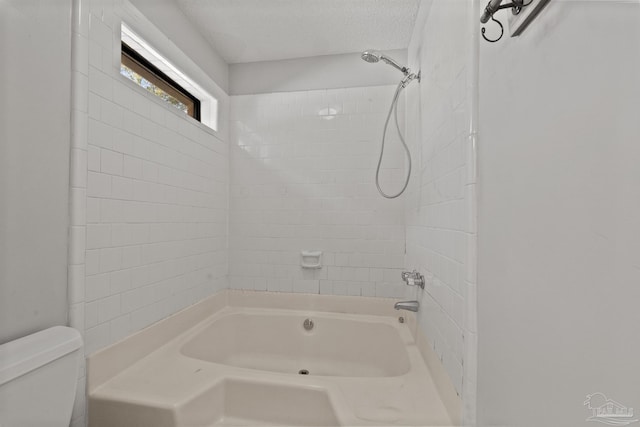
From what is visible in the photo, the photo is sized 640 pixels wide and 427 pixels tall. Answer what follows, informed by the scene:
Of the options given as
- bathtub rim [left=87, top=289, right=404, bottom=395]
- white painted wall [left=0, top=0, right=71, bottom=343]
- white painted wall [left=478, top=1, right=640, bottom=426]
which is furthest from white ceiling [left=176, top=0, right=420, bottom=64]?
bathtub rim [left=87, top=289, right=404, bottom=395]

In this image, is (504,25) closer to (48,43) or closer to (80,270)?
(48,43)

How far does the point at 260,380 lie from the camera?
1162mm

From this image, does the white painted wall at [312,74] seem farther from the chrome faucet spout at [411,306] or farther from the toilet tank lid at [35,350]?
the toilet tank lid at [35,350]

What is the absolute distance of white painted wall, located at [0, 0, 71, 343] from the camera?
81 centimetres

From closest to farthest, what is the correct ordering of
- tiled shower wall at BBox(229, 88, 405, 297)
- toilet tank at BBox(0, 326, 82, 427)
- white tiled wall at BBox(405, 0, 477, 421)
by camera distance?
toilet tank at BBox(0, 326, 82, 427) < white tiled wall at BBox(405, 0, 477, 421) < tiled shower wall at BBox(229, 88, 405, 297)

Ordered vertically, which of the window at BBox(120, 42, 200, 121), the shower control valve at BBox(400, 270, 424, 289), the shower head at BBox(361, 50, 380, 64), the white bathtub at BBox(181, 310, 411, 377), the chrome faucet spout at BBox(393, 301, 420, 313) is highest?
the shower head at BBox(361, 50, 380, 64)

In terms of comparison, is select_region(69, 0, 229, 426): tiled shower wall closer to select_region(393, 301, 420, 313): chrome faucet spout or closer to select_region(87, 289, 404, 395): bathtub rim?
select_region(87, 289, 404, 395): bathtub rim

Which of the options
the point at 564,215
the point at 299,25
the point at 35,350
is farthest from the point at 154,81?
the point at 564,215

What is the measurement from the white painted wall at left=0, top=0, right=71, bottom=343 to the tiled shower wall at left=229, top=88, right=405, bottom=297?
1268 millimetres

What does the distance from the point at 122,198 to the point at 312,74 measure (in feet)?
5.32

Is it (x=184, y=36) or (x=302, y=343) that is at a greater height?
(x=184, y=36)

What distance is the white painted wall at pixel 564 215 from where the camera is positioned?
37 cm

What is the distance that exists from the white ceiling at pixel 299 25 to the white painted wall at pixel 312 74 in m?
0.06

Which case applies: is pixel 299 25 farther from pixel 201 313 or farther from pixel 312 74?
pixel 201 313
